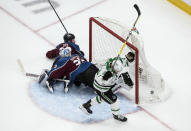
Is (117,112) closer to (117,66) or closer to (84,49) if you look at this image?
(117,66)

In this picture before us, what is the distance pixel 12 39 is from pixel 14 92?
3.14ft

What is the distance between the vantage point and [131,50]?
13.8ft

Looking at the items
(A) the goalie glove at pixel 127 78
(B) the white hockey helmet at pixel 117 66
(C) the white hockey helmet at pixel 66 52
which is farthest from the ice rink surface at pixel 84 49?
(B) the white hockey helmet at pixel 117 66

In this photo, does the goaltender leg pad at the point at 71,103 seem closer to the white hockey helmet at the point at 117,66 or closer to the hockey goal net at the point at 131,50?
the hockey goal net at the point at 131,50

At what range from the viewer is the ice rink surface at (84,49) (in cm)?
426

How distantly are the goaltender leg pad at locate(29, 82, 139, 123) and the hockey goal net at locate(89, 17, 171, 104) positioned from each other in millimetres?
186

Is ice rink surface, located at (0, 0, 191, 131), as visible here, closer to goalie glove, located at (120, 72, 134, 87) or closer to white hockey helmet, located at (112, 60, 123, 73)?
goalie glove, located at (120, 72, 134, 87)

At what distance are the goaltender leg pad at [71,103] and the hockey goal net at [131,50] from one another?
0.61 feet

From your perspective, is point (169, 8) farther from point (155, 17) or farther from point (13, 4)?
point (13, 4)

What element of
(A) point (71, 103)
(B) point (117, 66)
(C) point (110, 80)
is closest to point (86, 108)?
(A) point (71, 103)

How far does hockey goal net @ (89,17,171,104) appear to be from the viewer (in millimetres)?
4223

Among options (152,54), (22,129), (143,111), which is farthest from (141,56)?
(22,129)

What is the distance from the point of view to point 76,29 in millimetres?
5496

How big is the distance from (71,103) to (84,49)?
36.3 inches
